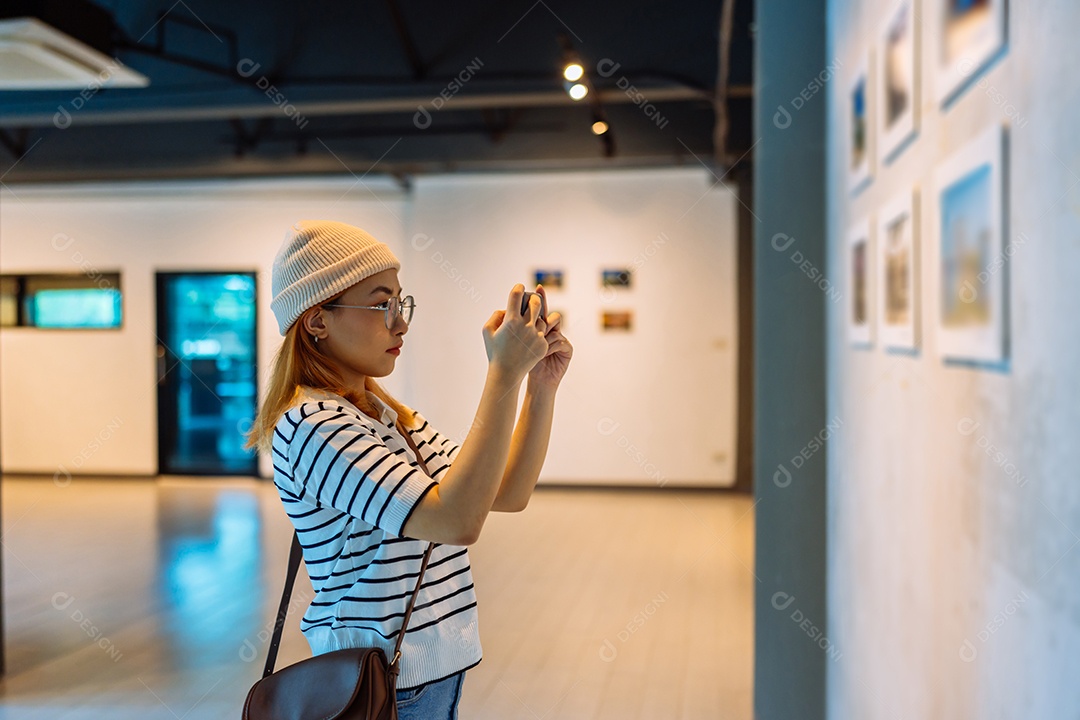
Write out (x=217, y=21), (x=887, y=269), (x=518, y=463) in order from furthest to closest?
(x=217, y=21) → (x=887, y=269) → (x=518, y=463)

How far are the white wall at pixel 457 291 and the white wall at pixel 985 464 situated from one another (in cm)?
655

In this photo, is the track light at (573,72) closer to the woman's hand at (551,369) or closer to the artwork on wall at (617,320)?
the artwork on wall at (617,320)

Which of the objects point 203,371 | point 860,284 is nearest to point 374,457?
point 860,284

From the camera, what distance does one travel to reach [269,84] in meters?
7.36

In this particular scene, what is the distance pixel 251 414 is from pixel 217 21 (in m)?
4.77

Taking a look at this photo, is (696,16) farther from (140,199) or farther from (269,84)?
(140,199)

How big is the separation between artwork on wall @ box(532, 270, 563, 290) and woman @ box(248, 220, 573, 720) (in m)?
7.97

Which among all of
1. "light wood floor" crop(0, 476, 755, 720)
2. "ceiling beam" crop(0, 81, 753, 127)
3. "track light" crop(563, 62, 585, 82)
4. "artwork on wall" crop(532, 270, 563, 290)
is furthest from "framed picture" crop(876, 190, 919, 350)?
"artwork on wall" crop(532, 270, 563, 290)

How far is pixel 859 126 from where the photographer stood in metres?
2.62

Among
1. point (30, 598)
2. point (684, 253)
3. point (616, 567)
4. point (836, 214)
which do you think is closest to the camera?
point (836, 214)

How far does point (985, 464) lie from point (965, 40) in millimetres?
773

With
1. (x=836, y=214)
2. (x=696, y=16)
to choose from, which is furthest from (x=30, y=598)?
(x=696, y=16)

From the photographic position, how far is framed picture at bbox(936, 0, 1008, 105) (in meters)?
1.43

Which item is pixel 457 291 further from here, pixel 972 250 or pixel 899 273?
pixel 972 250
